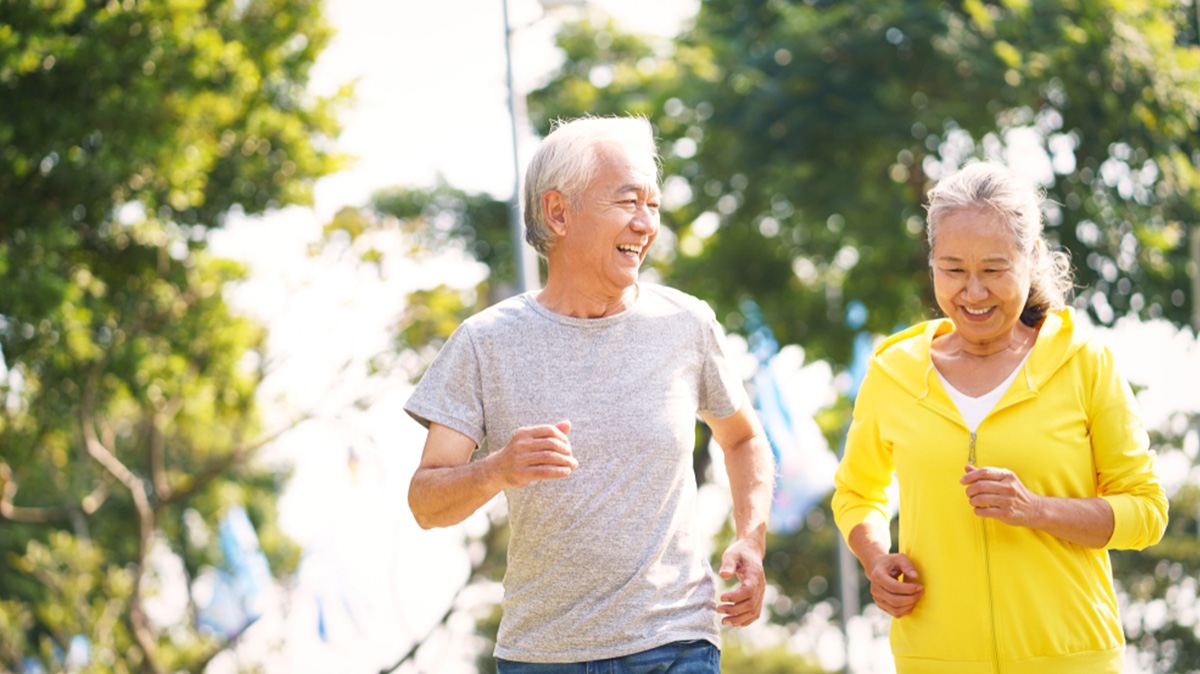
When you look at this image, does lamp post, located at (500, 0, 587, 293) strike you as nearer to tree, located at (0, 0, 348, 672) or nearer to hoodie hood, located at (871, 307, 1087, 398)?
tree, located at (0, 0, 348, 672)

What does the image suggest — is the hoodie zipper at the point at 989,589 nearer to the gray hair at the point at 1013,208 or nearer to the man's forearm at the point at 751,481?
the gray hair at the point at 1013,208

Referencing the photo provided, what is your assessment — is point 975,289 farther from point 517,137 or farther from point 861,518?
point 517,137

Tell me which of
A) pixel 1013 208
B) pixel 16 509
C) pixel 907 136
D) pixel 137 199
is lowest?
pixel 16 509

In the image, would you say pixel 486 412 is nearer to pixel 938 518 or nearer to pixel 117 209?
pixel 938 518

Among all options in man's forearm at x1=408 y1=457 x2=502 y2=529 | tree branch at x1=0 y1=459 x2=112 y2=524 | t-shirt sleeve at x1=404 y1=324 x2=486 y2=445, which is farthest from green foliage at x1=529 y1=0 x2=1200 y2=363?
man's forearm at x1=408 y1=457 x2=502 y2=529

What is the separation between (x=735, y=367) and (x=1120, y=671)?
1150mm

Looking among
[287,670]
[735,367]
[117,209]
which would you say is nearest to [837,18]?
[117,209]

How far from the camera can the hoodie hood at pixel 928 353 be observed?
2.87 metres

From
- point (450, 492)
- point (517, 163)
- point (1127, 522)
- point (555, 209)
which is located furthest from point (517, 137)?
point (1127, 522)

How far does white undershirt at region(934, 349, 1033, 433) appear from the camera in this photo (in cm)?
289

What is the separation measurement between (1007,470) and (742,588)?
24.9 inches

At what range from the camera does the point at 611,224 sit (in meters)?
3.04

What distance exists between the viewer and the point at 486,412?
2955 mm

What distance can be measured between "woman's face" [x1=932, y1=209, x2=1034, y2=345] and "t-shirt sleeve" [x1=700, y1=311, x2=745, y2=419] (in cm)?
57
